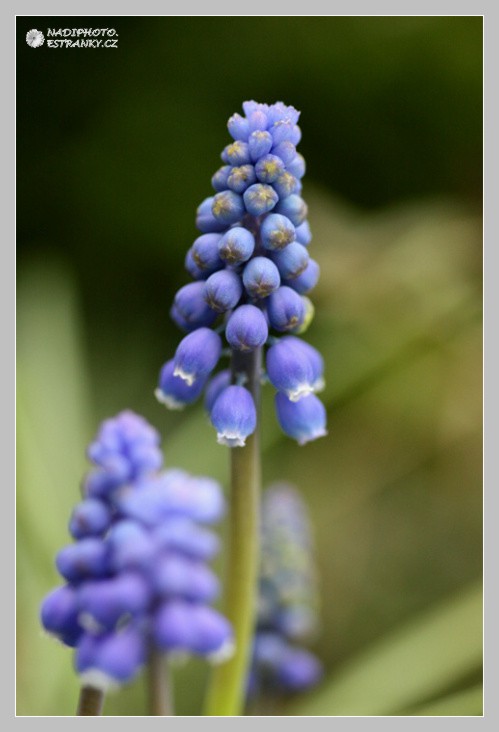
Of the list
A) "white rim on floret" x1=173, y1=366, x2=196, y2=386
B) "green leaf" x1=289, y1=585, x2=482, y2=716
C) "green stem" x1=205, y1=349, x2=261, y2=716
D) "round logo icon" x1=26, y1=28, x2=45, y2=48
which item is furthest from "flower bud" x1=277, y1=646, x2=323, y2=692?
"round logo icon" x1=26, y1=28, x2=45, y2=48

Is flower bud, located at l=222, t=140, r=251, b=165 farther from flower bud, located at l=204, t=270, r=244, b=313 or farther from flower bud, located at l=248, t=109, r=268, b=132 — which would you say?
flower bud, located at l=204, t=270, r=244, b=313

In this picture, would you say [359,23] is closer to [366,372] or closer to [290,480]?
[366,372]

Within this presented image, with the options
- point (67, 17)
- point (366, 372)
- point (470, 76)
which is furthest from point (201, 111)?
point (366, 372)

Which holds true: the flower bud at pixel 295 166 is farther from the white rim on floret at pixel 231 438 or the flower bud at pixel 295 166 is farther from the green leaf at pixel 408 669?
the green leaf at pixel 408 669

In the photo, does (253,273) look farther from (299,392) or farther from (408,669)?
(408,669)

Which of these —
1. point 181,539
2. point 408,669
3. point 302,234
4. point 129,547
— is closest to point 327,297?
point 408,669

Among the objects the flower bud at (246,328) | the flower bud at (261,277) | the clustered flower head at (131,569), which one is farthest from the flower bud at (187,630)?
the flower bud at (261,277)

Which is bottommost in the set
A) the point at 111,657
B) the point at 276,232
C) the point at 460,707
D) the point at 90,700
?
the point at 460,707
